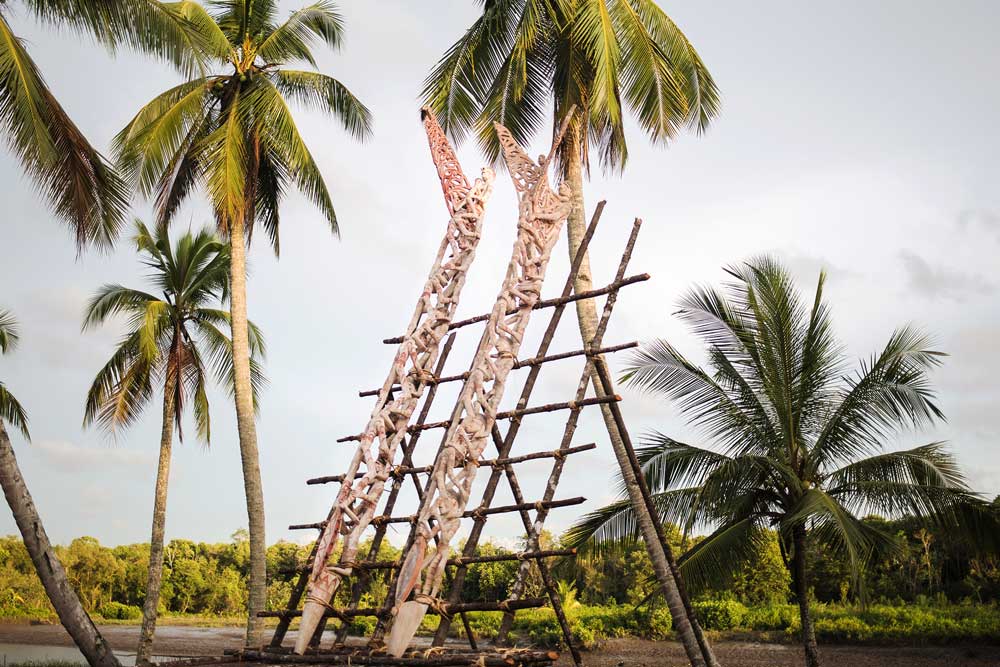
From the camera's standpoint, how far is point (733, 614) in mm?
17281

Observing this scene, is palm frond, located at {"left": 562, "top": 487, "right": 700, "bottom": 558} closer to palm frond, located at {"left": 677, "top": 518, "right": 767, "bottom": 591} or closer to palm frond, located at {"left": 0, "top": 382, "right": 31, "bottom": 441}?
palm frond, located at {"left": 677, "top": 518, "right": 767, "bottom": 591}

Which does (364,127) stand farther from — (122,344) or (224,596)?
(224,596)

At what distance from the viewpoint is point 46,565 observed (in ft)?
25.0

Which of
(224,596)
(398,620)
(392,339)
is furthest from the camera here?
(224,596)

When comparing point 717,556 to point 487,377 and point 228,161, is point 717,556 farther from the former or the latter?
point 228,161

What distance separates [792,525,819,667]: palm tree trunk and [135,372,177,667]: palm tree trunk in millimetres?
10794

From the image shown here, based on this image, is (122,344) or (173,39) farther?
(122,344)

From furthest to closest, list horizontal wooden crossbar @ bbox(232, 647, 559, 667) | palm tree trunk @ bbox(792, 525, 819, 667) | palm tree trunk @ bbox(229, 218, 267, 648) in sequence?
palm tree trunk @ bbox(229, 218, 267, 648)
palm tree trunk @ bbox(792, 525, 819, 667)
horizontal wooden crossbar @ bbox(232, 647, 559, 667)

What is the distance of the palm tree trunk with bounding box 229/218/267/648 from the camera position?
41.8ft

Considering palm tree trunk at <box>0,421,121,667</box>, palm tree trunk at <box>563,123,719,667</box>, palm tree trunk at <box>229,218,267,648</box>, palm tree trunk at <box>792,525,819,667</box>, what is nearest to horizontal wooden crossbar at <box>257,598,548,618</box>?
palm tree trunk at <box>563,123,719,667</box>

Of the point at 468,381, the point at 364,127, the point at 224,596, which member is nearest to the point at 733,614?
the point at 364,127

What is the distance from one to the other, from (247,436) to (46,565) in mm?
5648

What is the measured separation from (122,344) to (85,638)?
1080cm

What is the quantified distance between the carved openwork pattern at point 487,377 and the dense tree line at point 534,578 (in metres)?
4.04
